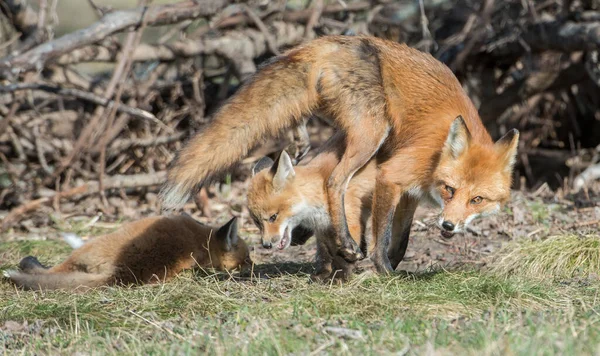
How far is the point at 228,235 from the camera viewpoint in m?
7.52

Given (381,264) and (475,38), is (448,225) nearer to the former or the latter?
(381,264)

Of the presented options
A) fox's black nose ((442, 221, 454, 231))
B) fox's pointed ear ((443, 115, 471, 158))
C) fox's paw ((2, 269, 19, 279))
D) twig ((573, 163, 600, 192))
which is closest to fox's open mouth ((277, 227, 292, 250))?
fox's black nose ((442, 221, 454, 231))

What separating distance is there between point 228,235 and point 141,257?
33.3 inches

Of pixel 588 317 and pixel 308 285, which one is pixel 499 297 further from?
pixel 308 285

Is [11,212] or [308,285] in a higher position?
[308,285]

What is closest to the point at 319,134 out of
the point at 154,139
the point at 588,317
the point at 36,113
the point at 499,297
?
the point at 154,139

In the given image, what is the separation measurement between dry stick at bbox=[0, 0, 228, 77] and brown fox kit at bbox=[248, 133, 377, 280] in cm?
369

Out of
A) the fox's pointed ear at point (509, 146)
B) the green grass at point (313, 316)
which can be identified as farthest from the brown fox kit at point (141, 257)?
the fox's pointed ear at point (509, 146)

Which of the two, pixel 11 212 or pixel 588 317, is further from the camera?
pixel 11 212

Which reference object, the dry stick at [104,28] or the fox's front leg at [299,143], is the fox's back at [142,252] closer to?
the fox's front leg at [299,143]

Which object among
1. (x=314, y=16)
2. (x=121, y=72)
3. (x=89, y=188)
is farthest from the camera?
(x=314, y=16)

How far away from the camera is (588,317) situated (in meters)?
5.28

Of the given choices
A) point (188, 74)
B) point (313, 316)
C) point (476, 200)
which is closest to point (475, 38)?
point (188, 74)

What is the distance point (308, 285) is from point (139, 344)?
2.02m
